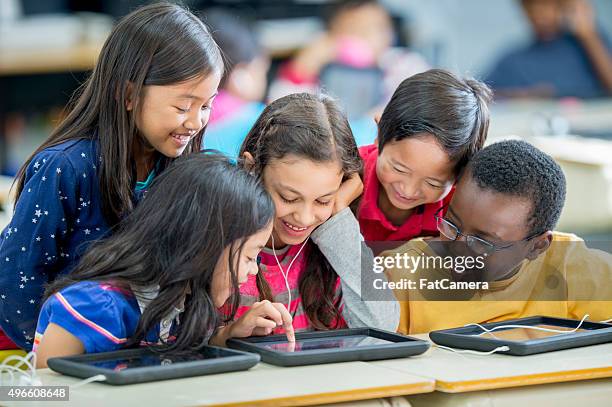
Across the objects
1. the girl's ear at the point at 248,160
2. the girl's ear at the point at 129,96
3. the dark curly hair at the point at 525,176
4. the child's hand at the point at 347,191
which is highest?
the girl's ear at the point at 129,96

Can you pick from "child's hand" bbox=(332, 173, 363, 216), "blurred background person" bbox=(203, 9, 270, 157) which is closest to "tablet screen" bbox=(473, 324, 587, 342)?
"child's hand" bbox=(332, 173, 363, 216)

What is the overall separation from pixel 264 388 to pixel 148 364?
6.6 inches

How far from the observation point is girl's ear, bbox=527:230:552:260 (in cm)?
181

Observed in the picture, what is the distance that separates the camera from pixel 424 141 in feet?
5.97

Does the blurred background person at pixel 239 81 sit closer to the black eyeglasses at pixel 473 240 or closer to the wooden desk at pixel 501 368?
the black eyeglasses at pixel 473 240

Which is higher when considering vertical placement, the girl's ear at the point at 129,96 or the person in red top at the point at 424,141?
the girl's ear at the point at 129,96

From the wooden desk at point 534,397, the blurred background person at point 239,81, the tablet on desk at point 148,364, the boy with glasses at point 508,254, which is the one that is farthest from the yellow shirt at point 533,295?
the blurred background person at point 239,81

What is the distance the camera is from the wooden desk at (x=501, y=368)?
1353mm

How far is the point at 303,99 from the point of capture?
5.95ft

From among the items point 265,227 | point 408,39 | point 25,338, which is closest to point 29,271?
point 25,338

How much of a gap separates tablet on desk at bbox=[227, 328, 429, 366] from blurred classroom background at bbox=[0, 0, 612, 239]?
191 centimetres

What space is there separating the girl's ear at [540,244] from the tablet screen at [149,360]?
0.70m

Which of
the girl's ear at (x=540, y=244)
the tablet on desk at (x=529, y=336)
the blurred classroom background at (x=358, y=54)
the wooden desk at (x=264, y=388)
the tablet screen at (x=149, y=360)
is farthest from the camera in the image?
the blurred classroom background at (x=358, y=54)

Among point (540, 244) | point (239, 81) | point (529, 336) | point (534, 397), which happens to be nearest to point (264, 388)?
point (534, 397)
